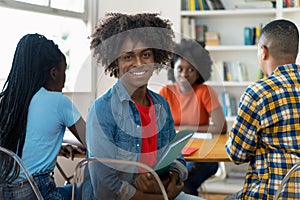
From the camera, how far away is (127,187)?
5.38ft

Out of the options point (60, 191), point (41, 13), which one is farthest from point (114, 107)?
point (41, 13)

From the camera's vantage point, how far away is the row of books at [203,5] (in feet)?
15.1

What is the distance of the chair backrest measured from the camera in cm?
158

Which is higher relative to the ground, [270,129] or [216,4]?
[216,4]

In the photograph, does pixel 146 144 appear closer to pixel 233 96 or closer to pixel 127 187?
pixel 127 187

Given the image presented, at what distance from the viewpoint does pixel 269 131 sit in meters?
1.83

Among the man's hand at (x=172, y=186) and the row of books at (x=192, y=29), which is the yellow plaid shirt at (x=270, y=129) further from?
the row of books at (x=192, y=29)

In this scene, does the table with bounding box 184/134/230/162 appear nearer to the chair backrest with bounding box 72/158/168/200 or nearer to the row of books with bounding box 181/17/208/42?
the chair backrest with bounding box 72/158/168/200

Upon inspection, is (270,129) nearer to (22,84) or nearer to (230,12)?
(22,84)

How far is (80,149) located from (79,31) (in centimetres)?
205

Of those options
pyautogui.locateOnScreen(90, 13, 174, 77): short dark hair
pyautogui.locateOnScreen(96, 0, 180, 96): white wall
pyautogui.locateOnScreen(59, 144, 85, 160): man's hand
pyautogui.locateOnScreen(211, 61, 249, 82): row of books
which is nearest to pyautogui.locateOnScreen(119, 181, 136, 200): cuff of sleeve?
pyautogui.locateOnScreen(90, 13, 174, 77): short dark hair

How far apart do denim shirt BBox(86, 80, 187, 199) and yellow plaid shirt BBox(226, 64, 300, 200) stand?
0.98 ft

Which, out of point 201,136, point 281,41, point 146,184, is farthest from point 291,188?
point 281,41

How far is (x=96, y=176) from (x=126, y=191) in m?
0.11
